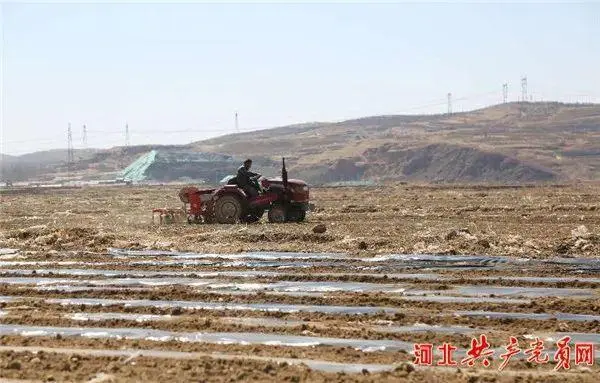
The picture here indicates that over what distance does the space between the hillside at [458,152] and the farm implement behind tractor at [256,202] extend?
49161 mm

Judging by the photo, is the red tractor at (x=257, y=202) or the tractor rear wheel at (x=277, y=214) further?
the tractor rear wheel at (x=277, y=214)

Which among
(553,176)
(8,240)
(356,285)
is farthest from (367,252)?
(553,176)

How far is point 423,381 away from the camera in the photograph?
6102mm

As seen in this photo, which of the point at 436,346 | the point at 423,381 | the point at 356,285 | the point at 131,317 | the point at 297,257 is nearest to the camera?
the point at 423,381

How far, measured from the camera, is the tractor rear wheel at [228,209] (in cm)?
1942

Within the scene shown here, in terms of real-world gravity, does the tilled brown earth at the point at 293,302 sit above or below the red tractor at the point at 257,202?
below

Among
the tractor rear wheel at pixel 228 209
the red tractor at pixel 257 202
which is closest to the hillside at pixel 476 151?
the red tractor at pixel 257 202

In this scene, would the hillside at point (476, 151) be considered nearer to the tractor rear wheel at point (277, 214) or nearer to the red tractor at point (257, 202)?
the red tractor at point (257, 202)

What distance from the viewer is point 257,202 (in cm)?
1945

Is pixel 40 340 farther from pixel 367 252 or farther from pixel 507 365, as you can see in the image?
pixel 367 252

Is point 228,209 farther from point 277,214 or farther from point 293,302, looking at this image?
point 293,302

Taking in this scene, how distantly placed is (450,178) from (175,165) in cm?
3028

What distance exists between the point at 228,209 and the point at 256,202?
756 millimetres

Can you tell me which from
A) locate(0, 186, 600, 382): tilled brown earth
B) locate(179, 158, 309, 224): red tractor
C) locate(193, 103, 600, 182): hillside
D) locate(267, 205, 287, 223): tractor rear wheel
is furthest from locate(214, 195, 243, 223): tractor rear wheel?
locate(193, 103, 600, 182): hillside
